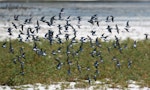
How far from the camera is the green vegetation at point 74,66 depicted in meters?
14.9

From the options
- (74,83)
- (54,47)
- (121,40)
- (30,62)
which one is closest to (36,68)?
(30,62)

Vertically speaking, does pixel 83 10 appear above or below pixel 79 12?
below

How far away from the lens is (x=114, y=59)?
54.2 ft

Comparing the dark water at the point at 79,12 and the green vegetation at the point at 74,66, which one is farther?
the dark water at the point at 79,12

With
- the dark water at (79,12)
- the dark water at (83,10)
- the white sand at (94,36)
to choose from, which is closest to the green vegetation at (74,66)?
the white sand at (94,36)

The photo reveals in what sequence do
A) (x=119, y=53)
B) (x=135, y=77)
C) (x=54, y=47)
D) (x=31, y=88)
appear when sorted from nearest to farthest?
(x=31, y=88)
(x=135, y=77)
(x=119, y=53)
(x=54, y=47)

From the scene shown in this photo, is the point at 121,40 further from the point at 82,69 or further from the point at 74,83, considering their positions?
the point at 74,83

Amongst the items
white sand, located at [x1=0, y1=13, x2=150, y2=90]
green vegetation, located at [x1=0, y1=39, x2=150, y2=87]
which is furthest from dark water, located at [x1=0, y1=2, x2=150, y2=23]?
green vegetation, located at [x1=0, y1=39, x2=150, y2=87]

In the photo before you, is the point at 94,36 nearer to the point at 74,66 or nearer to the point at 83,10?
the point at 74,66

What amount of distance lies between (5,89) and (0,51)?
4085 millimetres

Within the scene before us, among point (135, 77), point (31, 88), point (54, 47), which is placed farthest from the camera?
point (54, 47)

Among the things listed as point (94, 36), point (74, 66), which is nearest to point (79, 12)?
point (94, 36)

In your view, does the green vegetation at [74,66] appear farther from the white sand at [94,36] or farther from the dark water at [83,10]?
the dark water at [83,10]

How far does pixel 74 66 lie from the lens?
16125 mm
